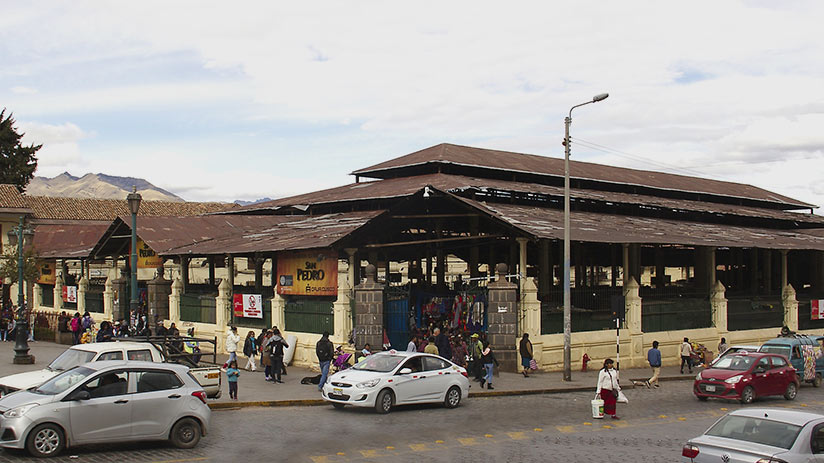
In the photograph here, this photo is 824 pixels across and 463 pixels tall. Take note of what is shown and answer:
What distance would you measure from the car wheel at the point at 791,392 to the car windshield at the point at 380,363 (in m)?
11.6

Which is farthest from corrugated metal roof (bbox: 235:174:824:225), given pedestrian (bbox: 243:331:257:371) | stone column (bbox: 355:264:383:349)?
pedestrian (bbox: 243:331:257:371)

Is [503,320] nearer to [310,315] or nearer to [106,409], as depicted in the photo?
[310,315]

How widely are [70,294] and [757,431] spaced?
132 ft

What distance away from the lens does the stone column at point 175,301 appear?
34.5m

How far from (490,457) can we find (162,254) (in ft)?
79.2

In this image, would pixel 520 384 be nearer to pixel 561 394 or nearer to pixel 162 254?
pixel 561 394

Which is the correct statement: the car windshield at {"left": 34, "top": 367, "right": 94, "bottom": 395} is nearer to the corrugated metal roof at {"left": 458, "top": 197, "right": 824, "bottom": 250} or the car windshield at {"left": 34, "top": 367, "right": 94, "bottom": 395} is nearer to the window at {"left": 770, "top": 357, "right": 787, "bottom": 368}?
the corrugated metal roof at {"left": 458, "top": 197, "right": 824, "bottom": 250}

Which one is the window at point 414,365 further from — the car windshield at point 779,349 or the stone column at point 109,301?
the stone column at point 109,301

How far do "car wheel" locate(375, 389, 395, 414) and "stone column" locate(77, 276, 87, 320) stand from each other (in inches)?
1128

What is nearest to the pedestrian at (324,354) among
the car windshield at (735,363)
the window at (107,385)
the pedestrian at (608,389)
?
the pedestrian at (608,389)

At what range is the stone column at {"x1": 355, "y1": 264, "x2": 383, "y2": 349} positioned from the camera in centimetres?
2512

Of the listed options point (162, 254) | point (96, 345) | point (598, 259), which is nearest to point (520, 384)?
point (96, 345)

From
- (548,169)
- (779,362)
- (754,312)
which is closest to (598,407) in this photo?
(779,362)

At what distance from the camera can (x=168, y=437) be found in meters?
14.2
